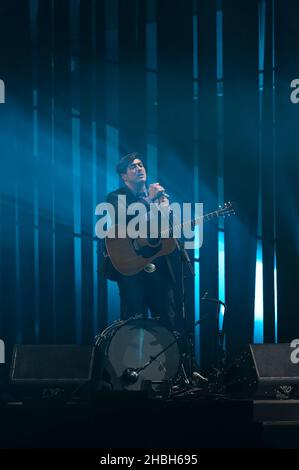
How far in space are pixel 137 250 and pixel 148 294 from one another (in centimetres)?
31

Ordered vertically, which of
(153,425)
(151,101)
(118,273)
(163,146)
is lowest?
(153,425)

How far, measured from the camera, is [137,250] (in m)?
5.23

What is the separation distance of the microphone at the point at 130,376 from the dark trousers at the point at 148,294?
0.46 meters

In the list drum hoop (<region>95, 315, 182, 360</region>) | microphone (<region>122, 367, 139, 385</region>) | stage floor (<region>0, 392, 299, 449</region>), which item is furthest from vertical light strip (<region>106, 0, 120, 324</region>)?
stage floor (<region>0, 392, 299, 449</region>)

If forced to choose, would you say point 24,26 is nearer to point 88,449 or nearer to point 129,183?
point 129,183

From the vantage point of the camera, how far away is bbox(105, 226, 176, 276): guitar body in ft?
17.0

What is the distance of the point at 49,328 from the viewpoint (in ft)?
20.5

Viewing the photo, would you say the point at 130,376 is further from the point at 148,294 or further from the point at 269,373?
the point at 269,373

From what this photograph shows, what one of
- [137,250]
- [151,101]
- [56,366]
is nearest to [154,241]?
[137,250]

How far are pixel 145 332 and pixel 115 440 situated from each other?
1128 millimetres

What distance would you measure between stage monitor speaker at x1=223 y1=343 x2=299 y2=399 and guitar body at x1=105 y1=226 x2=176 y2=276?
0.99 meters

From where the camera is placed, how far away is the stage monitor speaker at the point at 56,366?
14.8 feet

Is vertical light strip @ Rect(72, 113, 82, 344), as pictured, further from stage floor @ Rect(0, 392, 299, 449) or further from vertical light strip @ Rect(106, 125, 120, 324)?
stage floor @ Rect(0, 392, 299, 449)

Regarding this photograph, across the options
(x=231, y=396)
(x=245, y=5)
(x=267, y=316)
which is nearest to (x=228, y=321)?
(x=267, y=316)
